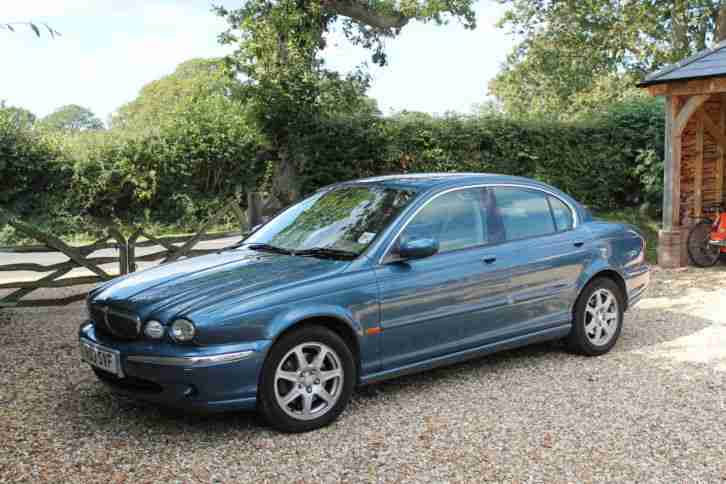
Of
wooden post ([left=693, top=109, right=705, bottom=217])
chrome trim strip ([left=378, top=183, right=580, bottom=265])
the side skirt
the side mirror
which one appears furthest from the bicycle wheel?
the side mirror

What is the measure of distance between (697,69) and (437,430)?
9243 mm

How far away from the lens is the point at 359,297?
205 inches

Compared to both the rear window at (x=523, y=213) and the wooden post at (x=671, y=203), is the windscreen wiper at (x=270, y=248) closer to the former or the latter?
the rear window at (x=523, y=213)

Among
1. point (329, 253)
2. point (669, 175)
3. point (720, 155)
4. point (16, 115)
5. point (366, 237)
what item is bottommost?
point (329, 253)

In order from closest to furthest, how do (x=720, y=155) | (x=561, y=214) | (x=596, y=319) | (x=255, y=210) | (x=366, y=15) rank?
(x=561, y=214) < (x=596, y=319) < (x=255, y=210) < (x=720, y=155) < (x=366, y=15)

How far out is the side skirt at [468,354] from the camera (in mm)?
5434

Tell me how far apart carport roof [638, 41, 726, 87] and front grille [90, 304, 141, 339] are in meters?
9.92

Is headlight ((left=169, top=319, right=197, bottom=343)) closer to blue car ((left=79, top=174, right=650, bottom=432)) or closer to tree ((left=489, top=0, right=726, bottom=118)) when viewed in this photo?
blue car ((left=79, top=174, right=650, bottom=432))

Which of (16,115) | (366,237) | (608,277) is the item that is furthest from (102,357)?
(16,115)

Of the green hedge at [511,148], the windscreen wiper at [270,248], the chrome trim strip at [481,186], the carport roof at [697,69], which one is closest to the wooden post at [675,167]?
the carport roof at [697,69]

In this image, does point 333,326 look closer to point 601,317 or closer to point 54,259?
point 601,317

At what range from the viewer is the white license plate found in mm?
4898

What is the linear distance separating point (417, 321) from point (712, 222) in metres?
9.20

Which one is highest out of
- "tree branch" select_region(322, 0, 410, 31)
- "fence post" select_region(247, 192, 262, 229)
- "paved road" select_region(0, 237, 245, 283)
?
"tree branch" select_region(322, 0, 410, 31)
